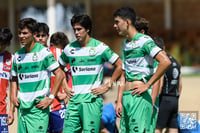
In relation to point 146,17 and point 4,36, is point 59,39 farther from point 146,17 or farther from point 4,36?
point 146,17

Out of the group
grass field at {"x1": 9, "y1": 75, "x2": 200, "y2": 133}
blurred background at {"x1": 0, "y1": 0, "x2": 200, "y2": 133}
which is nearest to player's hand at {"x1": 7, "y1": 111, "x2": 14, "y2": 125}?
grass field at {"x1": 9, "y1": 75, "x2": 200, "y2": 133}

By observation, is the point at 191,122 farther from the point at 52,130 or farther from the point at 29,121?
the point at 29,121

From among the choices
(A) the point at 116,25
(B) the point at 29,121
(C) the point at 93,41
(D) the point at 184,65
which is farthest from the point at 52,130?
(D) the point at 184,65

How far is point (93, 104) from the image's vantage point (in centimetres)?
634

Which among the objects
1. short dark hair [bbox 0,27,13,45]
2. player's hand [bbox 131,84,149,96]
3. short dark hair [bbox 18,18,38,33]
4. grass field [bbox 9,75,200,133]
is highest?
short dark hair [bbox 18,18,38,33]

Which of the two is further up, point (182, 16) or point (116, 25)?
point (182, 16)

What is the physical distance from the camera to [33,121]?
6258mm

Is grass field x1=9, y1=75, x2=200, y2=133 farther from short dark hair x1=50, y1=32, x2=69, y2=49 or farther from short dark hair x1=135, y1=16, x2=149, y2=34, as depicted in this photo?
short dark hair x1=135, y1=16, x2=149, y2=34

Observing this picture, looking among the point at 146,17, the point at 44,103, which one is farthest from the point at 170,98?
the point at 146,17

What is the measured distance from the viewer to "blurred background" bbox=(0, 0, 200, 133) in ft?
83.7

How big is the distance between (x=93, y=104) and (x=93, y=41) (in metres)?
0.82

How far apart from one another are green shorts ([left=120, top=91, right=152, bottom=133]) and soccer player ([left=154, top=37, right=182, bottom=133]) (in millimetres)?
2217

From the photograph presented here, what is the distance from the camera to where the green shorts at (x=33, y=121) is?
6.25 m

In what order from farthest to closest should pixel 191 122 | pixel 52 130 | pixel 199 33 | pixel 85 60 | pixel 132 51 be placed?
pixel 199 33
pixel 191 122
pixel 52 130
pixel 85 60
pixel 132 51
